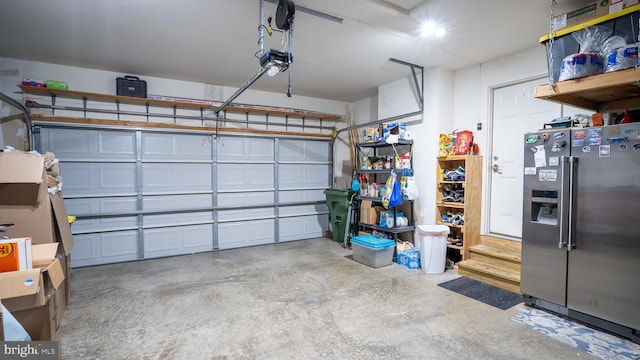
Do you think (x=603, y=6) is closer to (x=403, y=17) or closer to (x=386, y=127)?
(x=403, y=17)

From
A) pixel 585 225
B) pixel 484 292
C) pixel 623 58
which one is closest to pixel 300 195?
pixel 484 292

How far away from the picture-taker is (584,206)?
252 centimetres

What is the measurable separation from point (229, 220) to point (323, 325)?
3.17m

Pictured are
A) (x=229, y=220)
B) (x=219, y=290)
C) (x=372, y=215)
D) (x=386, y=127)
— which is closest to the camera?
(x=219, y=290)

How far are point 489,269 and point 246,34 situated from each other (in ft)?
12.7

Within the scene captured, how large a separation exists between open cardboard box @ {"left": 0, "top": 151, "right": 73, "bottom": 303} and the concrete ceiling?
146 cm

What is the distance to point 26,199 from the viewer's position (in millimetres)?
2369

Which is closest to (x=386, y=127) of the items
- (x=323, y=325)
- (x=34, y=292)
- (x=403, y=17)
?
(x=403, y=17)

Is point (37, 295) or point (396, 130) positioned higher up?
point (396, 130)

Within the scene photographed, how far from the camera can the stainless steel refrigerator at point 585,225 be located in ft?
7.50

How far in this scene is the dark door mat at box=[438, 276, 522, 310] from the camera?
300 cm

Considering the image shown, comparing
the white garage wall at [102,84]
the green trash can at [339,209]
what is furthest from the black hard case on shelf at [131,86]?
the green trash can at [339,209]

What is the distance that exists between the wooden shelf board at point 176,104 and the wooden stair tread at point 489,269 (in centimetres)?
371

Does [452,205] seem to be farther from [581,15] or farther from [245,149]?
[245,149]
